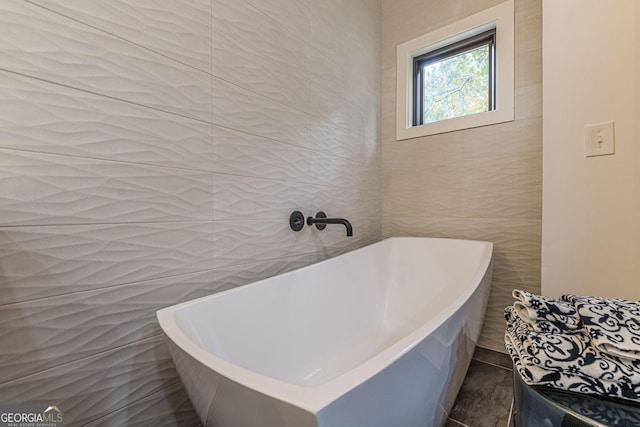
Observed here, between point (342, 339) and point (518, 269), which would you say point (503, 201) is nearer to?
point (518, 269)

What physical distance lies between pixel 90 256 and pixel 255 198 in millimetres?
629

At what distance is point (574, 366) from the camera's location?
1.76ft

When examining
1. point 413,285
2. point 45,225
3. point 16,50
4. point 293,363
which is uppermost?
point 16,50

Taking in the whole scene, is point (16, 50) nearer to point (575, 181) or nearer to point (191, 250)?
point (191, 250)

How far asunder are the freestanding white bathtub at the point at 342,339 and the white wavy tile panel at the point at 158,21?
0.88 metres

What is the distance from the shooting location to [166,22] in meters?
0.98

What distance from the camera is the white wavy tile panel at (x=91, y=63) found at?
700mm

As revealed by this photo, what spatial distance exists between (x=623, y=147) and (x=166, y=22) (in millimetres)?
1786

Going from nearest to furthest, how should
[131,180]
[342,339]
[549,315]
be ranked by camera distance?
[549,315]
[131,180]
[342,339]

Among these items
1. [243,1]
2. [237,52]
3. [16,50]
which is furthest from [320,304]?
[243,1]

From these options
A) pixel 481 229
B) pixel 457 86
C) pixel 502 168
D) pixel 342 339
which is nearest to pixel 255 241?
pixel 342 339

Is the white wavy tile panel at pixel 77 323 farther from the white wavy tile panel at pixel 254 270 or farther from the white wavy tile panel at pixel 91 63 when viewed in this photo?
the white wavy tile panel at pixel 91 63

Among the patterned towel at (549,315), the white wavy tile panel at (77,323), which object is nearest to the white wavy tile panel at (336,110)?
the white wavy tile panel at (77,323)

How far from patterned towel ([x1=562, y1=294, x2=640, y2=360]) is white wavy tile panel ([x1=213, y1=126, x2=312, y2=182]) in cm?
117
